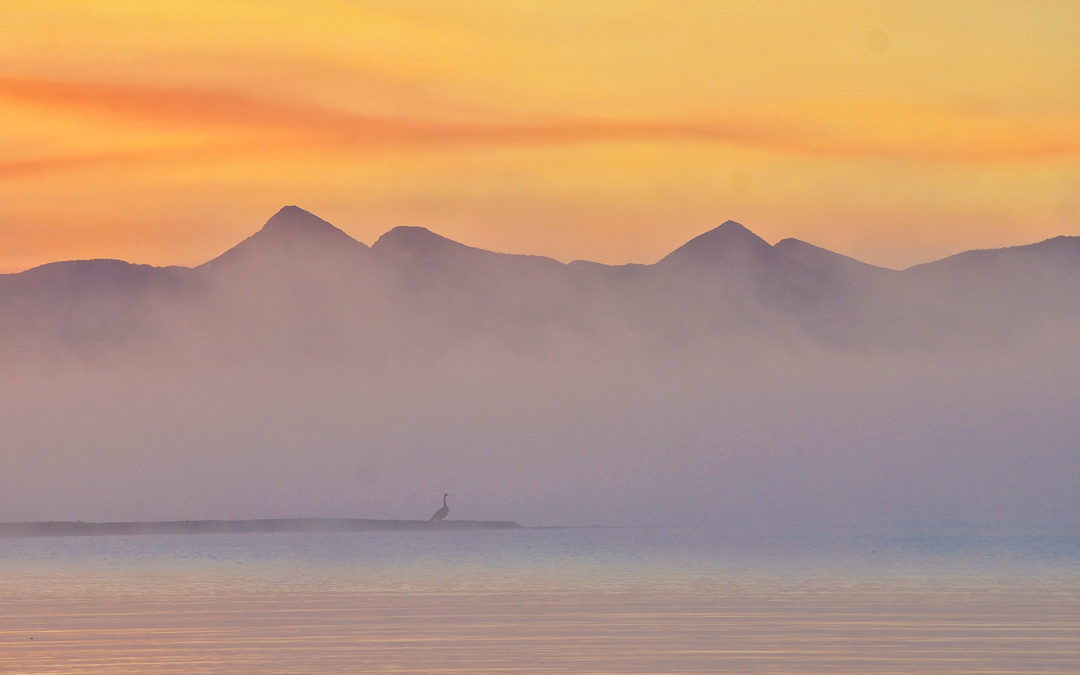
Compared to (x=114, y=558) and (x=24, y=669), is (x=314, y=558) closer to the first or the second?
(x=114, y=558)

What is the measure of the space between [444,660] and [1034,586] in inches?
1329

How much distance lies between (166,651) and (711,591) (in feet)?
88.0

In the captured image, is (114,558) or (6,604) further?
(114,558)

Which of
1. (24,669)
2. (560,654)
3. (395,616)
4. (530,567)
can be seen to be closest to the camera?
(24,669)

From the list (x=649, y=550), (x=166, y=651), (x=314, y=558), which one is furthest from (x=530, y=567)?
(x=166, y=651)

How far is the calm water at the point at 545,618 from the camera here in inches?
1483

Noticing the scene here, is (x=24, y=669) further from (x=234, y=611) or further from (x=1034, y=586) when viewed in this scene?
(x=1034, y=586)

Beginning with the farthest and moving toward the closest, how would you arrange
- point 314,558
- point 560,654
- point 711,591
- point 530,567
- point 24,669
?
point 314,558
point 530,567
point 711,591
point 560,654
point 24,669

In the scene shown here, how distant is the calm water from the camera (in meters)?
37.7

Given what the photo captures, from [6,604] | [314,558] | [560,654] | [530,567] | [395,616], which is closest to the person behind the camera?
[560,654]

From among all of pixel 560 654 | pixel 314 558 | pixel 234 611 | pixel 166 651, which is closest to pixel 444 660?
pixel 560 654

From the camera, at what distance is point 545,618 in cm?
4897

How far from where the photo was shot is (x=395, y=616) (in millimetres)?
50312

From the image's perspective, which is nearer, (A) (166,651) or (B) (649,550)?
(A) (166,651)
